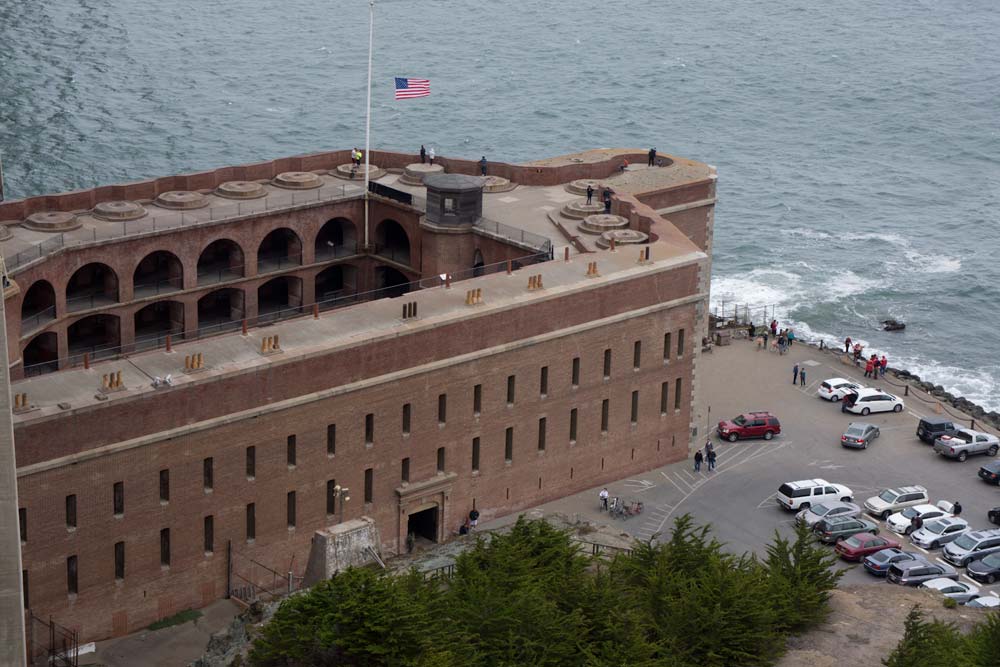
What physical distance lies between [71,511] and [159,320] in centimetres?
2692

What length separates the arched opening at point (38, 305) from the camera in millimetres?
90625

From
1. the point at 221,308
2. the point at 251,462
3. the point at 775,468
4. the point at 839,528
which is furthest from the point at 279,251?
the point at 839,528

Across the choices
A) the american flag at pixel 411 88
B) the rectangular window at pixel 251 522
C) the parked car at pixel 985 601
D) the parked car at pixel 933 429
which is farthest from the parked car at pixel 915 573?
the american flag at pixel 411 88

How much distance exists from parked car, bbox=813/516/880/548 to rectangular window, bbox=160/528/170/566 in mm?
33448

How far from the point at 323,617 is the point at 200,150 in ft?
413

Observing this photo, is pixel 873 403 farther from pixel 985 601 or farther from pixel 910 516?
pixel 985 601

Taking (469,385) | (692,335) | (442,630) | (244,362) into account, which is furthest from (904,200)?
(442,630)

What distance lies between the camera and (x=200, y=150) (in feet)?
596

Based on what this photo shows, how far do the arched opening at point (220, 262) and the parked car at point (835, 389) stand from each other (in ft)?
122

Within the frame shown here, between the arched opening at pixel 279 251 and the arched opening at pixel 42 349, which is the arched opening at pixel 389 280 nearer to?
the arched opening at pixel 279 251

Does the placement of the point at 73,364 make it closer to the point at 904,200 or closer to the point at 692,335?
the point at 692,335

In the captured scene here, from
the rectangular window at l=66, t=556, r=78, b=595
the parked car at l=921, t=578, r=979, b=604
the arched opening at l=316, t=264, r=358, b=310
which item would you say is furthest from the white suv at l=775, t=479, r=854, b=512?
the rectangular window at l=66, t=556, r=78, b=595

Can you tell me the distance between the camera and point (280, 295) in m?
105

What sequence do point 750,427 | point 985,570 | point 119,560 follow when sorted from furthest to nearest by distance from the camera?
point 750,427
point 985,570
point 119,560
